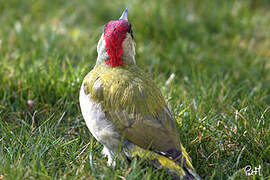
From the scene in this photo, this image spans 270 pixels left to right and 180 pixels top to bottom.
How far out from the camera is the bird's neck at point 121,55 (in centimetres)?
284

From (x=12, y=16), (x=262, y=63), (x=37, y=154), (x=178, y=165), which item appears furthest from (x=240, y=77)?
(x=12, y=16)

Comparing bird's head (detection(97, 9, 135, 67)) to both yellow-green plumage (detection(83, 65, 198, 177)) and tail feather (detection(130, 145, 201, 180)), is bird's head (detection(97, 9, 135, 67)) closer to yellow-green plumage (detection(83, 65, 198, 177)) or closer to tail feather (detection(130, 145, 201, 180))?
yellow-green plumage (detection(83, 65, 198, 177))

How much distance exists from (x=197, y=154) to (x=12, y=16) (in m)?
3.25

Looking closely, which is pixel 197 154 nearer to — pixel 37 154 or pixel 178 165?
pixel 178 165

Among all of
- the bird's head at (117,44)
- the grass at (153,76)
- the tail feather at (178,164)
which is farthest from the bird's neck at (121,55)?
the tail feather at (178,164)

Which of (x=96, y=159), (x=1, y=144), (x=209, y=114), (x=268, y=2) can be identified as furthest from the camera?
(x=268, y=2)

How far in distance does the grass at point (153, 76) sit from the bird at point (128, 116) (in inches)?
4.6

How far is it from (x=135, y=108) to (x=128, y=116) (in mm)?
71

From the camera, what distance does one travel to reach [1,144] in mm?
2848

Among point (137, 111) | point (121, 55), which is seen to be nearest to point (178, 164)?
point (137, 111)

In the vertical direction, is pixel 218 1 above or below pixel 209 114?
above

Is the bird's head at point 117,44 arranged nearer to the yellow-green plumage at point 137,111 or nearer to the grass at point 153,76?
the yellow-green plumage at point 137,111

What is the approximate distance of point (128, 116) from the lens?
8.32 feet

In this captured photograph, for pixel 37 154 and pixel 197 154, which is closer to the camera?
pixel 37 154
